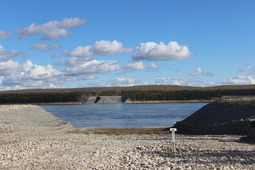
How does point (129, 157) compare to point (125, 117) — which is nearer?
point (129, 157)

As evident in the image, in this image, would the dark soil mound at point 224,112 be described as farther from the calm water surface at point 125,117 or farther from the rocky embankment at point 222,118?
the calm water surface at point 125,117


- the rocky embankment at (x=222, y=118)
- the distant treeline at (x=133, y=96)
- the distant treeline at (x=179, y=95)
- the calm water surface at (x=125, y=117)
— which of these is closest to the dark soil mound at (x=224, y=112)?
the rocky embankment at (x=222, y=118)

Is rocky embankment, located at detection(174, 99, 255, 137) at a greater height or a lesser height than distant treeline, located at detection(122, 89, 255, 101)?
lesser

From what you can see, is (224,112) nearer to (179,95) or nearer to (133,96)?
(179,95)

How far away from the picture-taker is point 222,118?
3181 centimetres

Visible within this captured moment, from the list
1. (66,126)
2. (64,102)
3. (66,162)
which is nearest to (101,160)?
(66,162)

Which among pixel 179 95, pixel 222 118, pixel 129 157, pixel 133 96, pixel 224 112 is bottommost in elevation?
pixel 129 157

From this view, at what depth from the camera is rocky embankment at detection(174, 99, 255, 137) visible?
27.5 meters

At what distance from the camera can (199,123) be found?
108 ft

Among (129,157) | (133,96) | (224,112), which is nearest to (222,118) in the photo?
(224,112)

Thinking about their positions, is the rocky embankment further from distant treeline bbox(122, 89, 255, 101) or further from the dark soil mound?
distant treeline bbox(122, 89, 255, 101)

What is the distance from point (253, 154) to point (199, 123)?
18620 mm

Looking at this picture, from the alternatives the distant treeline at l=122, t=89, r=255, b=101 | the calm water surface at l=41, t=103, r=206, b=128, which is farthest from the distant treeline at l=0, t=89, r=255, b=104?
the calm water surface at l=41, t=103, r=206, b=128

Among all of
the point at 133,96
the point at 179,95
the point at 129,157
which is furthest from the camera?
the point at 133,96
